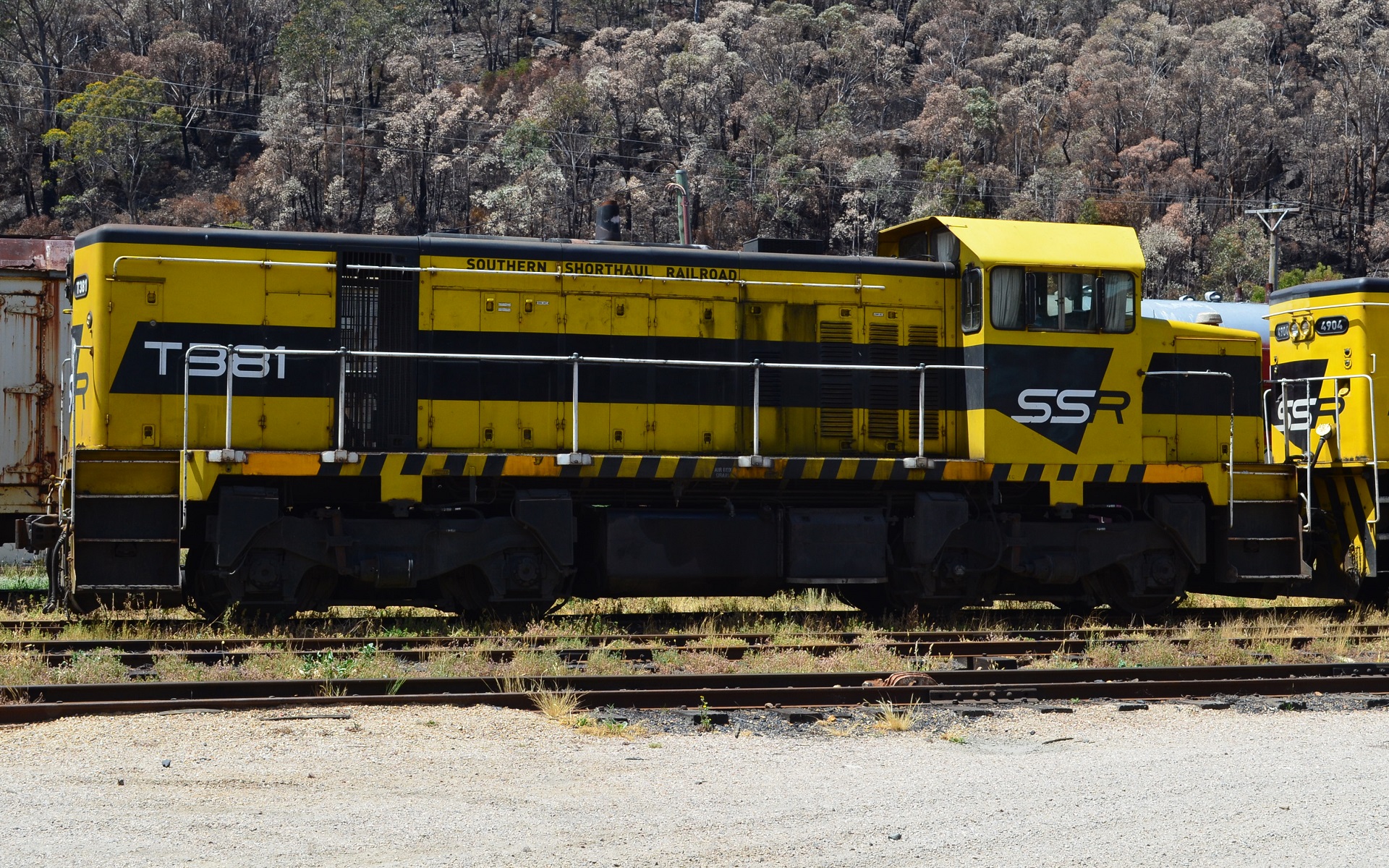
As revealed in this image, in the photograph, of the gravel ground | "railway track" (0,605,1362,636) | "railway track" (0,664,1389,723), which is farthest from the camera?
"railway track" (0,605,1362,636)

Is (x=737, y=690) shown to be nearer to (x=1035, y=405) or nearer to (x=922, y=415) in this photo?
(x=922, y=415)

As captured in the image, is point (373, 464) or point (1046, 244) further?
point (1046, 244)

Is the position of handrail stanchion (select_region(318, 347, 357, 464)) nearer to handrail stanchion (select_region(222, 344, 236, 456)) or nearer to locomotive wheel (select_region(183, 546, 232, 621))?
handrail stanchion (select_region(222, 344, 236, 456))

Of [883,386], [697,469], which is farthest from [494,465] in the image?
[883,386]

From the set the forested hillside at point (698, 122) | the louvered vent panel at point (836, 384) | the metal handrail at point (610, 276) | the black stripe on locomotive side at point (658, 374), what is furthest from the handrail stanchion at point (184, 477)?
the forested hillside at point (698, 122)

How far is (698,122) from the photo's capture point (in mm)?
80375

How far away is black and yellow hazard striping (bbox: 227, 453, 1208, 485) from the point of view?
35.5ft

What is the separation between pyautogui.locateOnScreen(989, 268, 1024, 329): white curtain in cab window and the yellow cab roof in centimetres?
11

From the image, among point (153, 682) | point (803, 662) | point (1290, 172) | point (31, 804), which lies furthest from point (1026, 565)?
point (1290, 172)

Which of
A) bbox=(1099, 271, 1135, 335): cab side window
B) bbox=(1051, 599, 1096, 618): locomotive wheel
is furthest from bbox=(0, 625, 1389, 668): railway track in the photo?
bbox=(1099, 271, 1135, 335): cab side window

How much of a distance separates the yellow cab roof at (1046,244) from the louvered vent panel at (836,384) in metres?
1.12

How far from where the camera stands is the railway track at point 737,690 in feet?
26.2

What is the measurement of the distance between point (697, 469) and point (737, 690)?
3.34 metres

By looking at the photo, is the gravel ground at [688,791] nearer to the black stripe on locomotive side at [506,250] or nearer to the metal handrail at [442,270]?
the metal handrail at [442,270]
